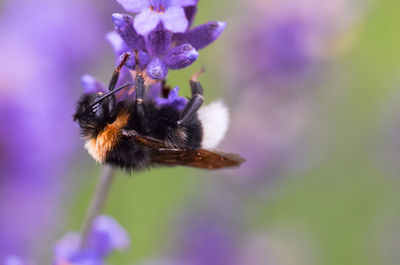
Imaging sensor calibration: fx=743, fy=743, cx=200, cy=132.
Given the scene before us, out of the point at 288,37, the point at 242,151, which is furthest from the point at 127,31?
the point at 242,151

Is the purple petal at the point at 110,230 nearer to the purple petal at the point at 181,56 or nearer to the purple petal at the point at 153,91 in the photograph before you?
the purple petal at the point at 153,91

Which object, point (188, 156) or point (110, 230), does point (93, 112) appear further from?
point (110, 230)

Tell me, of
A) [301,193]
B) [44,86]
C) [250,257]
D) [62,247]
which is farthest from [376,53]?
[62,247]

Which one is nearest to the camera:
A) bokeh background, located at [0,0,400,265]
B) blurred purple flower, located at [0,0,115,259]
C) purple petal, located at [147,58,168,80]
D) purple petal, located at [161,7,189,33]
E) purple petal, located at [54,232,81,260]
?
purple petal, located at [161,7,189,33]

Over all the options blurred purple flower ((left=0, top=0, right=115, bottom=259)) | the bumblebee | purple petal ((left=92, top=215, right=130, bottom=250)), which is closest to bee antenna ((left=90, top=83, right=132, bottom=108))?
the bumblebee

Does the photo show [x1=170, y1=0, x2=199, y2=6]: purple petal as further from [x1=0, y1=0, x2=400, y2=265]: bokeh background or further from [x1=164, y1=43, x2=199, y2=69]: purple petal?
[x1=0, y1=0, x2=400, y2=265]: bokeh background

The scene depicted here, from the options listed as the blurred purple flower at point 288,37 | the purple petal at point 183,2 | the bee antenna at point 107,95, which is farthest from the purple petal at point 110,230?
the blurred purple flower at point 288,37

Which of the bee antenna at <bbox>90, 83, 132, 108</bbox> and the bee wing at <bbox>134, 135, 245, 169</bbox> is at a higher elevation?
the bee antenna at <bbox>90, 83, 132, 108</bbox>
